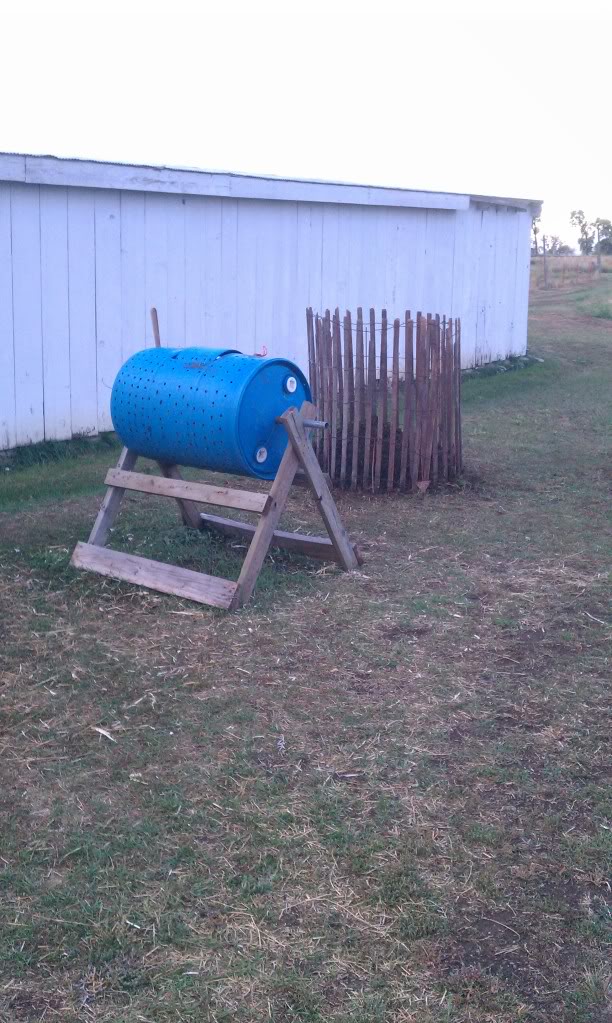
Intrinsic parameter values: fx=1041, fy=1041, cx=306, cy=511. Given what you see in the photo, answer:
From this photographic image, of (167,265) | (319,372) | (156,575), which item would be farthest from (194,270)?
(156,575)

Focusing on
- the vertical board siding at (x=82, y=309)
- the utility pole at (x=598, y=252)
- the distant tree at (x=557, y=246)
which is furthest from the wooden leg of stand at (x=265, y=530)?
the distant tree at (x=557, y=246)

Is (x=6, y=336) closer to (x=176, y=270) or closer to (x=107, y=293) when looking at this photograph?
(x=107, y=293)

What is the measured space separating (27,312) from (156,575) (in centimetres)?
441

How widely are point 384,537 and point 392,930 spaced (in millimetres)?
4431

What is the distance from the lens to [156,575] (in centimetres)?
616

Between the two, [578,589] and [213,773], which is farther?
[578,589]

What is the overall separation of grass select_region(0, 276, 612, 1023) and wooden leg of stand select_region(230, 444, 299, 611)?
0.14m

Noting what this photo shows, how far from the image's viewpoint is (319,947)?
306cm

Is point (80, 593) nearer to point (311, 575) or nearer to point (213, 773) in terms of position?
point (311, 575)

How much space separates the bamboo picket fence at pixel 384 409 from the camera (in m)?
8.66

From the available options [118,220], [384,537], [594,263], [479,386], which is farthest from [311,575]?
[594,263]

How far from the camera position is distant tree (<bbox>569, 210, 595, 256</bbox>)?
50.1 m

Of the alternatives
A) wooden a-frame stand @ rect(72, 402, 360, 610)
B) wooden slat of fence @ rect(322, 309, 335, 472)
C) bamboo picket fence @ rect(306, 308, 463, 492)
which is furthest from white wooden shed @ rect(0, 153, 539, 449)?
wooden a-frame stand @ rect(72, 402, 360, 610)

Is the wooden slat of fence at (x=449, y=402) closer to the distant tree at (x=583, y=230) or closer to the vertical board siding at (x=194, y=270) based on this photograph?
the vertical board siding at (x=194, y=270)
